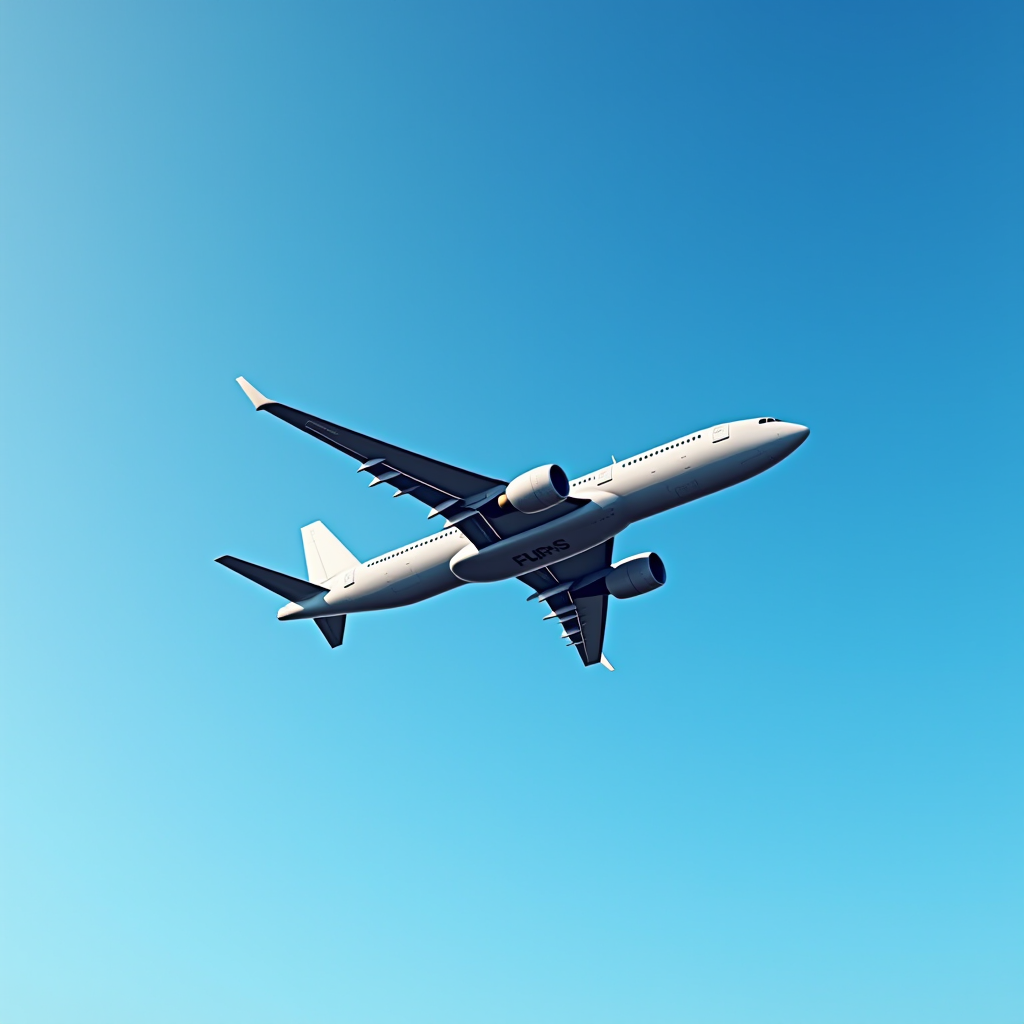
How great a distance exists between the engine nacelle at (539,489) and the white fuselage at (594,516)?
1.65 m

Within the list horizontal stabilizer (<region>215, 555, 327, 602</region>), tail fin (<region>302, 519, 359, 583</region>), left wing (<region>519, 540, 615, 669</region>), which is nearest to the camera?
horizontal stabilizer (<region>215, 555, 327, 602</region>)

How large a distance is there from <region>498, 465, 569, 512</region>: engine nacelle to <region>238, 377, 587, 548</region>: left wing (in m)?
1.31

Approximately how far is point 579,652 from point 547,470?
18272 millimetres

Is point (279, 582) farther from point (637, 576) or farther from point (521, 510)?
point (637, 576)

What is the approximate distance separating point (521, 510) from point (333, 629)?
56.5ft

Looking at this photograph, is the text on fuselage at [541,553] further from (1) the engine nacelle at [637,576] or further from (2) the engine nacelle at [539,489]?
(1) the engine nacelle at [637,576]

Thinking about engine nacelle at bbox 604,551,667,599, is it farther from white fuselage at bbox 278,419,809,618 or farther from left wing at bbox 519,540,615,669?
white fuselage at bbox 278,419,809,618

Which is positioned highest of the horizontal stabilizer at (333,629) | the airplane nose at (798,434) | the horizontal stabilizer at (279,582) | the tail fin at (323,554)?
the tail fin at (323,554)

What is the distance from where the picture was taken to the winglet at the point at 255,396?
39469 millimetres

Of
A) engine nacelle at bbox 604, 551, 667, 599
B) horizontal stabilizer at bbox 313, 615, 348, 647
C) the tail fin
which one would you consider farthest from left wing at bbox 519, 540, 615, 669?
the tail fin

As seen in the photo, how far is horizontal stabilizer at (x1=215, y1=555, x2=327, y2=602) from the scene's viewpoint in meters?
49.1

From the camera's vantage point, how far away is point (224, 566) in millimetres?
48219

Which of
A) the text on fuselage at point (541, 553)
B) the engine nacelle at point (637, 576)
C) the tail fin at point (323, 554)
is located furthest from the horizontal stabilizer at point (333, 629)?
the engine nacelle at point (637, 576)

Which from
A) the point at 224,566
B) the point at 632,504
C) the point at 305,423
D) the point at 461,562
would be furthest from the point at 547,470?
the point at 224,566
